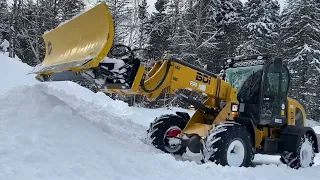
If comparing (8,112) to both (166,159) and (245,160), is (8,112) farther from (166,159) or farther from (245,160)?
(245,160)

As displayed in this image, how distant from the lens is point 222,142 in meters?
6.16

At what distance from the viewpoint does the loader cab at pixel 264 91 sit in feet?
24.4

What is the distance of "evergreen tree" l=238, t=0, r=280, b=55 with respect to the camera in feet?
105

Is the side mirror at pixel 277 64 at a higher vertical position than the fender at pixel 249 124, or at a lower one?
higher

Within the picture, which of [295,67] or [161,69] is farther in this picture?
[295,67]

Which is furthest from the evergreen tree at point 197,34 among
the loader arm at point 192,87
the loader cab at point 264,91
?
the loader arm at point 192,87

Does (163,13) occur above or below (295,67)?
above

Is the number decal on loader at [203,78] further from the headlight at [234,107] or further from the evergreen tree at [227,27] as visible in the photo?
the evergreen tree at [227,27]

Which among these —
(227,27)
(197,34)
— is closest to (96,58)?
(197,34)

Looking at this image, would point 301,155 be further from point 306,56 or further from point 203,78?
point 306,56

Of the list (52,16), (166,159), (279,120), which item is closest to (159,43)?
(52,16)

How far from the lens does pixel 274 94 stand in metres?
7.72

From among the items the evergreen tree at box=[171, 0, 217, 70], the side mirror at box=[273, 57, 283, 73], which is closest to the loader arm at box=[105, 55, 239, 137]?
the side mirror at box=[273, 57, 283, 73]

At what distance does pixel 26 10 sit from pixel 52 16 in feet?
11.8
